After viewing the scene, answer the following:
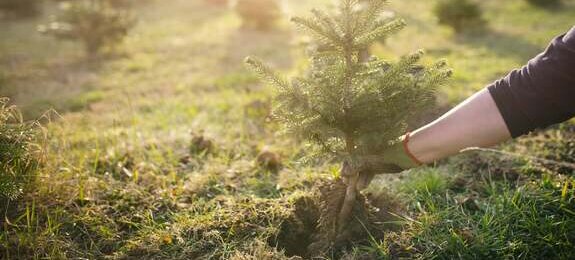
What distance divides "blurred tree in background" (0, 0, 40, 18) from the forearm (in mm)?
11273

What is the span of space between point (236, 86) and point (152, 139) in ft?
6.70

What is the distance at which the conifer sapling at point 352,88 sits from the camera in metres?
2.11

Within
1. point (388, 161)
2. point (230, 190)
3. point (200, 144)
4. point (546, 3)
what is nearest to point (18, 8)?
point (200, 144)

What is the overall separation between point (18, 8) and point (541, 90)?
11.8m

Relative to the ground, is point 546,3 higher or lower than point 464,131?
higher

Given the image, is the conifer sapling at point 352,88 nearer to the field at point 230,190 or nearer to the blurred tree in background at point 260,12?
the field at point 230,190

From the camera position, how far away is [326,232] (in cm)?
243

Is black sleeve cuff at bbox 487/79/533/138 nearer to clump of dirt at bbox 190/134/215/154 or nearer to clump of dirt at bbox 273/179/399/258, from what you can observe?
clump of dirt at bbox 273/179/399/258

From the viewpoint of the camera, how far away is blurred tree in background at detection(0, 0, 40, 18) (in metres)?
10.6

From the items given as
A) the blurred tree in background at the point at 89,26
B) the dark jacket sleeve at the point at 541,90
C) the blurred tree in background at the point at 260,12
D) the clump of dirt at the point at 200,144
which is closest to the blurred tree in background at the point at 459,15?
the blurred tree in background at the point at 260,12

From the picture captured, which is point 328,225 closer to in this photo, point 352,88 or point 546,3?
point 352,88

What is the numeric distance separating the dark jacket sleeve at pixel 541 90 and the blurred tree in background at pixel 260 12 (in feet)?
22.9

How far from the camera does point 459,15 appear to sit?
25.6 feet

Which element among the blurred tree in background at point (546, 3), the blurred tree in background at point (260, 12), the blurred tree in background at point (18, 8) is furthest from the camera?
the blurred tree in background at point (18, 8)
